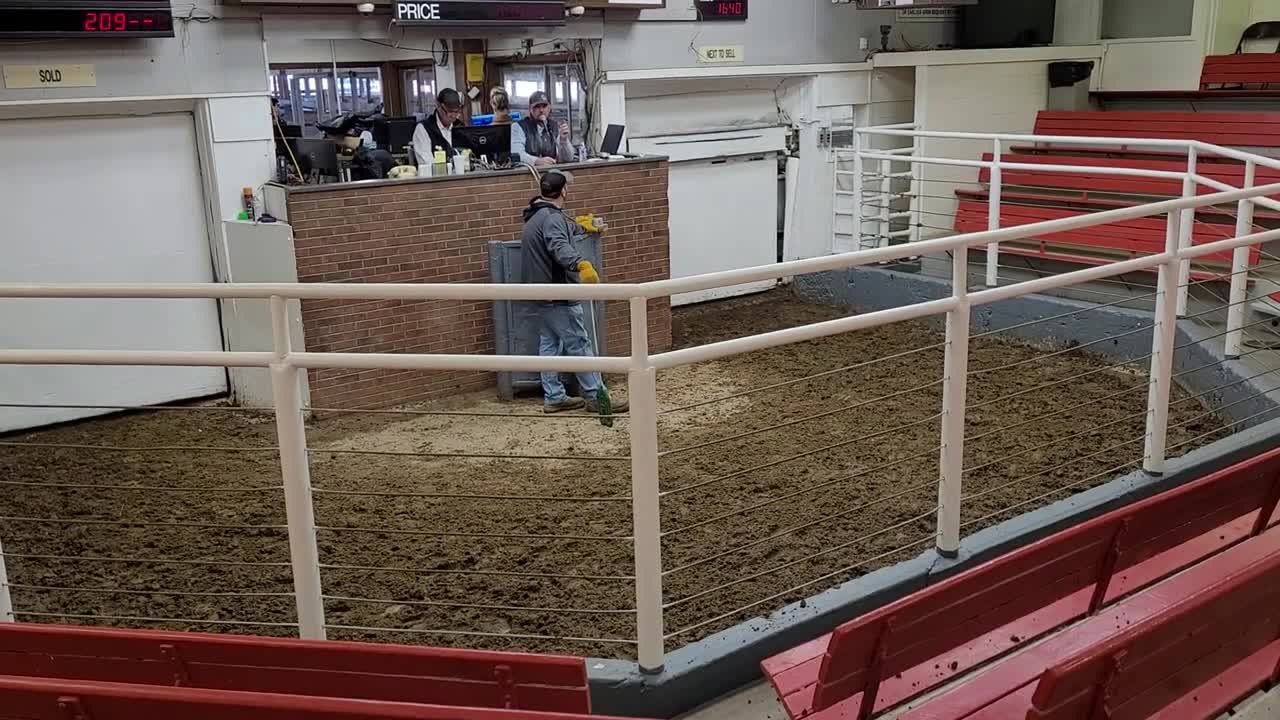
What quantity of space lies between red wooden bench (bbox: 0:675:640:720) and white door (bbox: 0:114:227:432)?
565cm

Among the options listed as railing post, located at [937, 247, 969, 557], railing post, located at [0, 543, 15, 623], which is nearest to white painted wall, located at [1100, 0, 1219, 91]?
railing post, located at [937, 247, 969, 557]

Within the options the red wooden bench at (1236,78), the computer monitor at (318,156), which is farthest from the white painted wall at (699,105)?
the red wooden bench at (1236,78)

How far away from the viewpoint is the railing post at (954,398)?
3.88 metres

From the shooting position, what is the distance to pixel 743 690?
3535mm

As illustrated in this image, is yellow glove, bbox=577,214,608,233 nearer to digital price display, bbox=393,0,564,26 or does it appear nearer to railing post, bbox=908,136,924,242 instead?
digital price display, bbox=393,0,564,26

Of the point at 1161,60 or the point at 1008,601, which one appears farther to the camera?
the point at 1161,60

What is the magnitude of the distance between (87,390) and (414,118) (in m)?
3.05

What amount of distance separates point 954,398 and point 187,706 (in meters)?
2.66

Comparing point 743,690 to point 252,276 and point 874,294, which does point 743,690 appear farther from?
point 874,294

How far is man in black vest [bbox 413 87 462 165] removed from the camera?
27.0 ft

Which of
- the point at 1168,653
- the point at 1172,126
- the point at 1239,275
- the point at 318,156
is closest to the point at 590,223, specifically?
the point at 318,156

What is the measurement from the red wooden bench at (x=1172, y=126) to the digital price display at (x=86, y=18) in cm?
840

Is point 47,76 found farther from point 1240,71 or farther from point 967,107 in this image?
point 1240,71

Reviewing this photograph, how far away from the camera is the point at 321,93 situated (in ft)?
30.7
